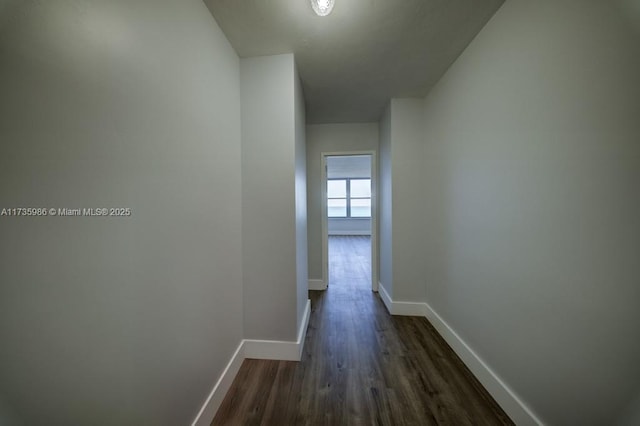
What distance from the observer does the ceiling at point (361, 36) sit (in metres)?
1.35

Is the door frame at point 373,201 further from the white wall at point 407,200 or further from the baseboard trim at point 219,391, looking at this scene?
the baseboard trim at point 219,391

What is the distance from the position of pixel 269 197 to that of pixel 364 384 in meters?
1.57

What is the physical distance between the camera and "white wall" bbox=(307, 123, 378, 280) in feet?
10.7

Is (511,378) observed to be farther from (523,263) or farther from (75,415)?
(75,415)

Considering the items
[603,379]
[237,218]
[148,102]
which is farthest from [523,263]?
[148,102]

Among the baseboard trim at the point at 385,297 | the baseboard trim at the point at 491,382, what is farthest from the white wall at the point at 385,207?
the baseboard trim at the point at 491,382

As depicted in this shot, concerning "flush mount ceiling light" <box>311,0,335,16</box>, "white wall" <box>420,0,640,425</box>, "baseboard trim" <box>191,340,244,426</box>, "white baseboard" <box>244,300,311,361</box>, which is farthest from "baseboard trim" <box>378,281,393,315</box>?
"flush mount ceiling light" <box>311,0,335,16</box>

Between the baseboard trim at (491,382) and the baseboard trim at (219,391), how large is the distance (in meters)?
1.79

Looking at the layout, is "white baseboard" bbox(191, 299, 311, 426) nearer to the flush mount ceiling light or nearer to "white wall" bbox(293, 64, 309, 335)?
"white wall" bbox(293, 64, 309, 335)

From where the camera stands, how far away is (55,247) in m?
0.62

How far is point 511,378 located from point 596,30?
1.79m

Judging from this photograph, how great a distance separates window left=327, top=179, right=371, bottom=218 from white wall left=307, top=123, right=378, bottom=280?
17.9 ft

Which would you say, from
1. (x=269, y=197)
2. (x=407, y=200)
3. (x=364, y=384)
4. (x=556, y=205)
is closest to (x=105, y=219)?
(x=269, y=197)

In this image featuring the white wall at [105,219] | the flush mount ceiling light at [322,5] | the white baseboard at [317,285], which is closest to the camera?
the white wall at [105,219]
